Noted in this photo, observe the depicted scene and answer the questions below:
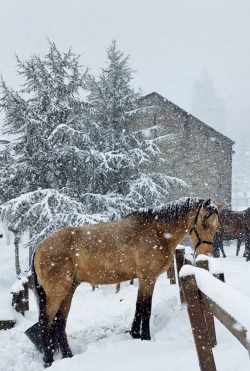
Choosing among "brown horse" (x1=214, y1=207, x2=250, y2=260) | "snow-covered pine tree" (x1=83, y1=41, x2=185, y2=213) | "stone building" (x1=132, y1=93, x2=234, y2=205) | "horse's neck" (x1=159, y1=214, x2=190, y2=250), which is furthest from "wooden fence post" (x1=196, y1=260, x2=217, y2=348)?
"stone building" (x1=132, y1=93, x2=234, y2=205)

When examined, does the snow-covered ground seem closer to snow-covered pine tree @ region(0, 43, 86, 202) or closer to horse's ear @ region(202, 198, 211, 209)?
horse's ear @ region(202, 198, 211, 209)

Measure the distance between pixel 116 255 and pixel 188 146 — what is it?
19.0m

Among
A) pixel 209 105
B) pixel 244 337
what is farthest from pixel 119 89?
pixel 209 105

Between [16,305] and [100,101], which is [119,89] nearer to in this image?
[100,101]

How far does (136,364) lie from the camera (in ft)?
12.8

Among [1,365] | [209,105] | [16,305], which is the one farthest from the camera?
[209,105]

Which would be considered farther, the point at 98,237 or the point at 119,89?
the point at 119,89

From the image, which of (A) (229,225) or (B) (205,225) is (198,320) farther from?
(A) (229,225)

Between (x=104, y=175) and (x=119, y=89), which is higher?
(x=119, y=89)

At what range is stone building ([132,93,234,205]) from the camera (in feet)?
77.3

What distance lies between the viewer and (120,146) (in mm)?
18312

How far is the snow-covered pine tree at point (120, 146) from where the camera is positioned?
1717 cm

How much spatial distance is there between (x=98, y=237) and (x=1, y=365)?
2.28m

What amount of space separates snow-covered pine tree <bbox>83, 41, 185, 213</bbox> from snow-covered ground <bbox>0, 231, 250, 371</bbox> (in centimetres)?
759
